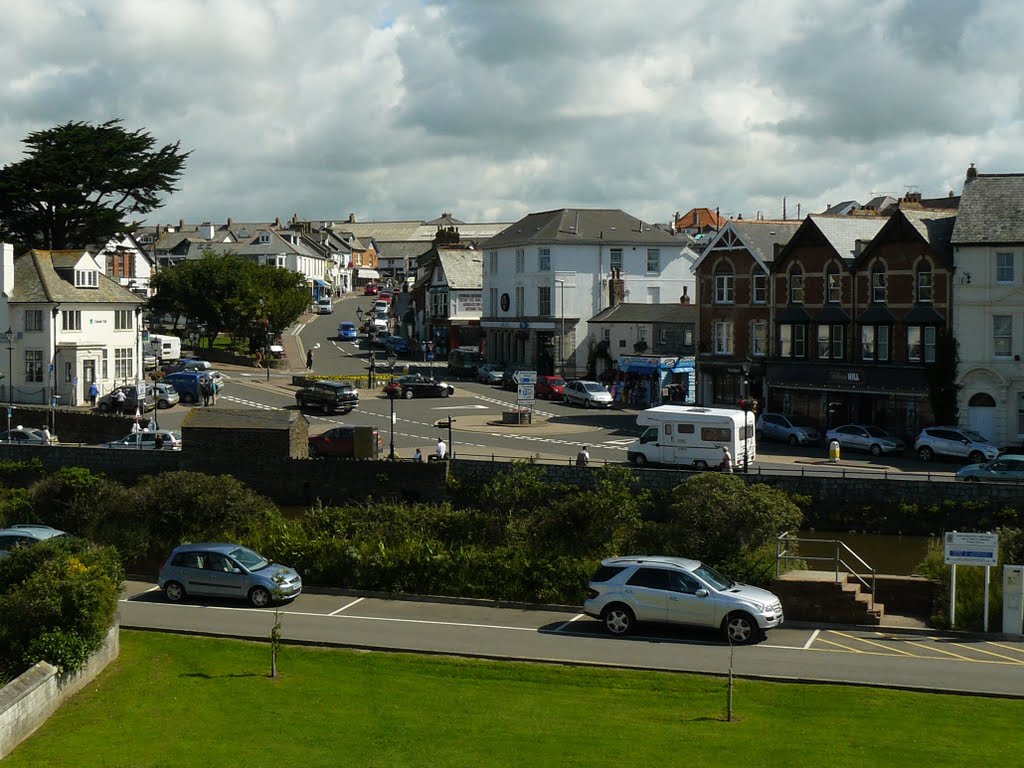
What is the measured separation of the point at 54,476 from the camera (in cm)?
4231

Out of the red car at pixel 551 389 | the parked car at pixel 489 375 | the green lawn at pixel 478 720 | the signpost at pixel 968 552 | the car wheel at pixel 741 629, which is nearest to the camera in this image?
the green lawn at pixel 478 720

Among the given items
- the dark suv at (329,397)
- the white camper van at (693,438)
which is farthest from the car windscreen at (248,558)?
the dark suv at (329,397)

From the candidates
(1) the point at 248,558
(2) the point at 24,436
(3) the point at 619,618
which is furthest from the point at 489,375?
(3) the point at 619,618

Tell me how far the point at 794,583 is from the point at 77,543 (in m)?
14.4

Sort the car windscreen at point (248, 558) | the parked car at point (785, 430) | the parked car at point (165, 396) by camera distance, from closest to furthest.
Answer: the car windscreen at point (248, 558) < the parked car at point (785, 430) < the parked car at point (165, 396)

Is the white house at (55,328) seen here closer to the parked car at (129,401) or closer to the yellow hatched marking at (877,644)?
the parked car at (129,401)

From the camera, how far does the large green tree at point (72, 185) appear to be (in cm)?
8275

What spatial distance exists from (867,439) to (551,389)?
22.2 m

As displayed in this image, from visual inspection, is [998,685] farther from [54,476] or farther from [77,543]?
[54,476]

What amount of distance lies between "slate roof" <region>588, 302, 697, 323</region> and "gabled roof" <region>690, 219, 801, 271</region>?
5.97m

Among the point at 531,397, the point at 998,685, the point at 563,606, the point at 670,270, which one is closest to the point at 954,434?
the point at 531,397

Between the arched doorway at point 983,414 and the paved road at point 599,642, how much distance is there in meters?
29.9

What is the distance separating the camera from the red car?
230 feet

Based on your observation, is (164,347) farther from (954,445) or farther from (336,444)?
(954,445)
